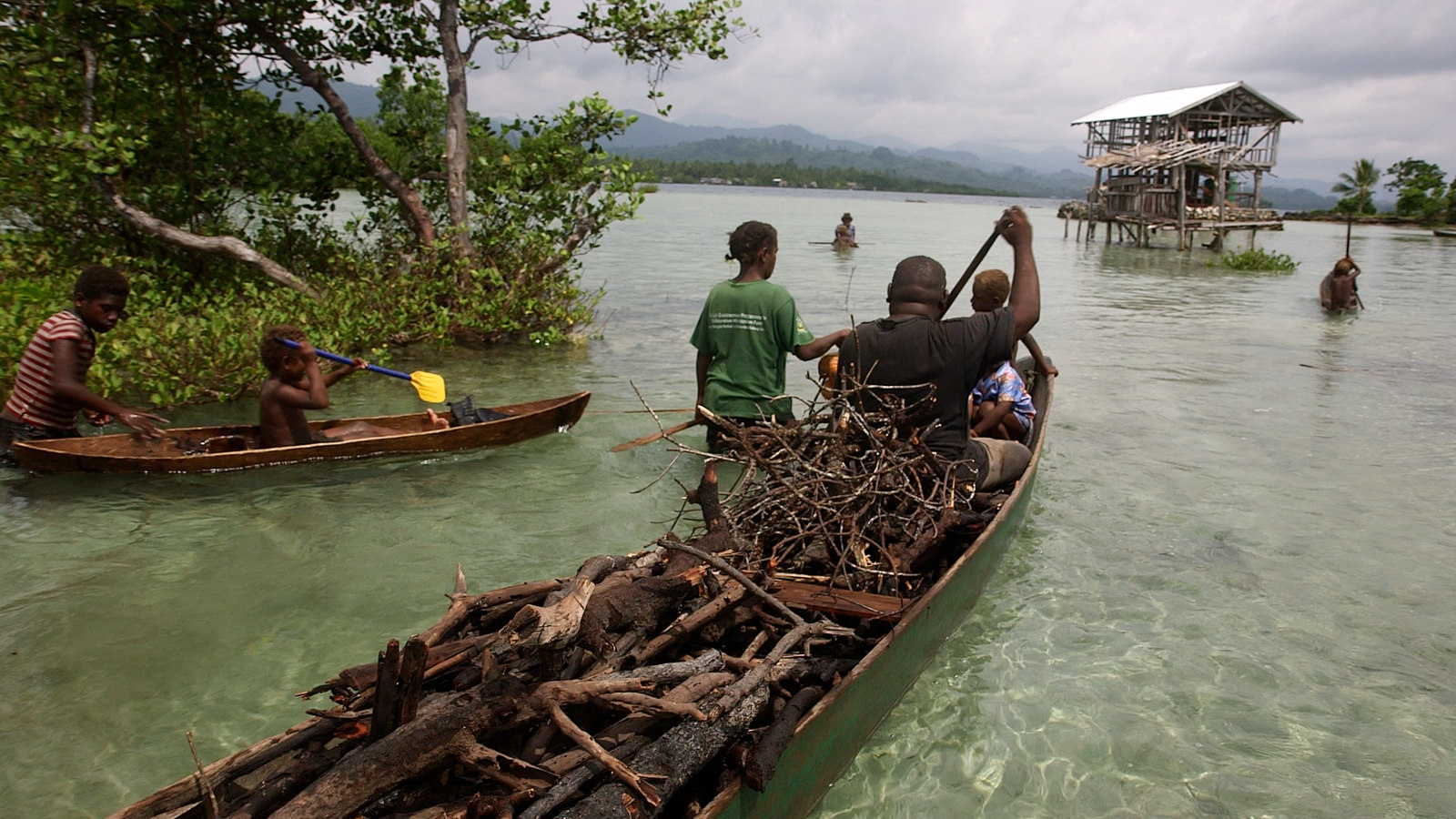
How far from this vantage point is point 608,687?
2.98m

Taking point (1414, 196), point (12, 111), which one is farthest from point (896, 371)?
point (1414, 196)

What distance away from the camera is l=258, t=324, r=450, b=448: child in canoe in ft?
22.4

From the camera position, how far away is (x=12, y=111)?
9.57 meters

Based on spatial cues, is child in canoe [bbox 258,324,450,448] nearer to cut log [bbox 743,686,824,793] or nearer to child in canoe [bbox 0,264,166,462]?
child in canoe [bbox 0,264,166,462]

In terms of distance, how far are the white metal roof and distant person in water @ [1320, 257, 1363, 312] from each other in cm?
1741

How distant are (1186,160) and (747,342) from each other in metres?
29.7

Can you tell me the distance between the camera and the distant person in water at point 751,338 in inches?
254

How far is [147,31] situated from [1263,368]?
14.7m

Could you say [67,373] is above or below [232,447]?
above

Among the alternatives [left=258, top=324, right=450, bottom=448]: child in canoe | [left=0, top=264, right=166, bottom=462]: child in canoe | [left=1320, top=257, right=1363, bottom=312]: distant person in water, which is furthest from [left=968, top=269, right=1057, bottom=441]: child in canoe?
[left=1320, top=257, right=1363, bottom=312]: distant person in water

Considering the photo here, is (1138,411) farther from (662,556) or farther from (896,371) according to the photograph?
(662,556)

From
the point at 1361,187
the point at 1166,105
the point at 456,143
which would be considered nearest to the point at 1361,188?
the point at 1361,187

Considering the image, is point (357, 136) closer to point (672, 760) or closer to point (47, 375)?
point (47, 375)

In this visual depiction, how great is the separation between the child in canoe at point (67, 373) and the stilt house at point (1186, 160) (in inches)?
1250
